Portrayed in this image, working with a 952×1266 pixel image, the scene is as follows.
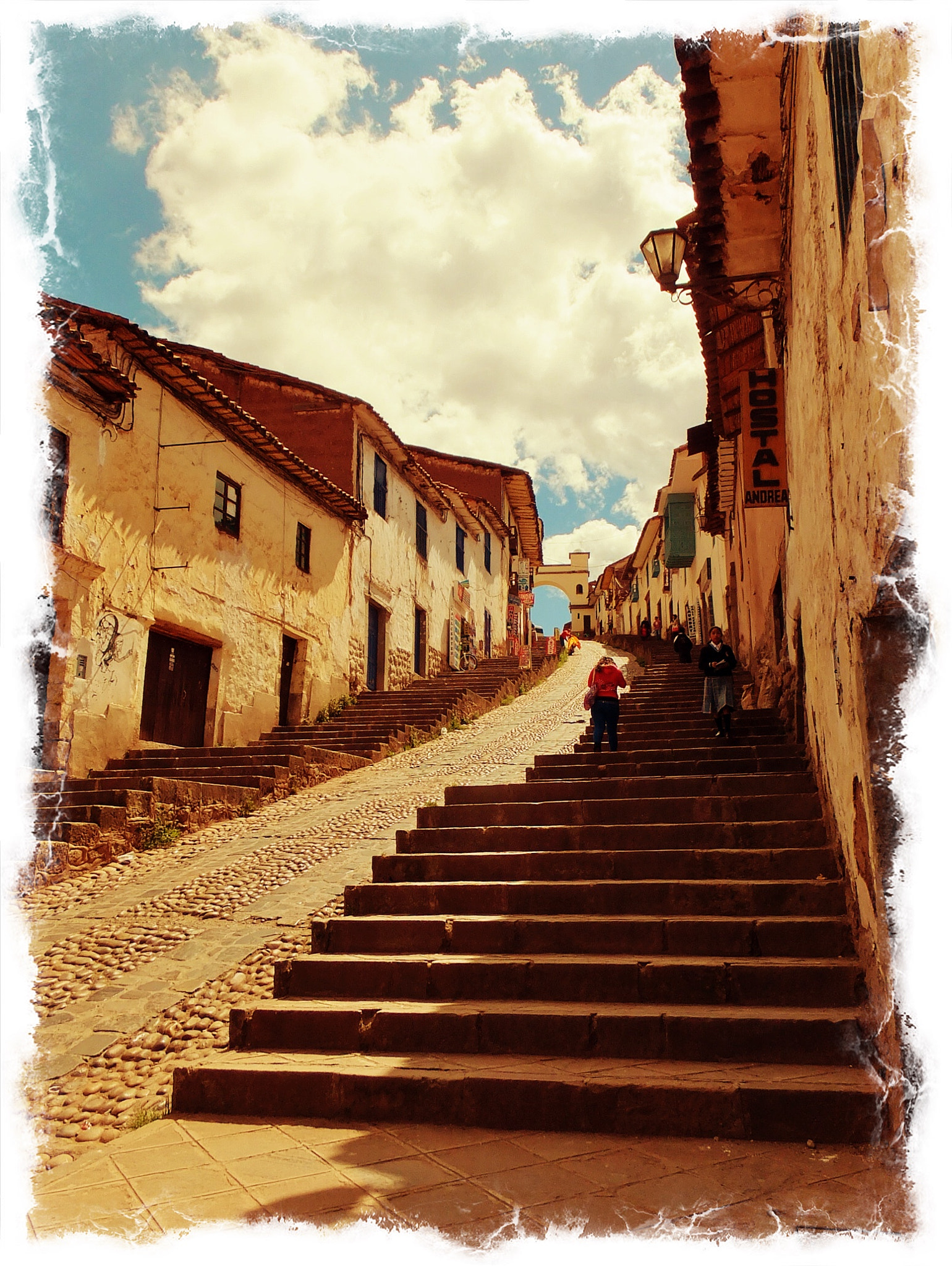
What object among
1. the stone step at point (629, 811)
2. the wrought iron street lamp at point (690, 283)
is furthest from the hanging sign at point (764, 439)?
the stone step at point (629, 811)

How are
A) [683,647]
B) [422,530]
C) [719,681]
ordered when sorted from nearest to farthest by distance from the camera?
[719,681], [683,647], [422,530]

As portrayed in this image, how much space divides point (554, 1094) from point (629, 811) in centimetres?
310

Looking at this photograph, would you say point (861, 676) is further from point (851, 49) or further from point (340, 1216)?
point (340, 1216)

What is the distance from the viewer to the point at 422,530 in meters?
23.3

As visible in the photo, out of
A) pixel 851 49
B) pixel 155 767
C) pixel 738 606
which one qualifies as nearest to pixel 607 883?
pixel 851 49

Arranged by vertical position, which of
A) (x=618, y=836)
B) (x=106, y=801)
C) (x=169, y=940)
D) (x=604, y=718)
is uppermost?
(x=604, y=718)

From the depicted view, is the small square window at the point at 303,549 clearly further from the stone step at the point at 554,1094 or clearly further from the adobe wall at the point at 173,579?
the stone step at the point at 554,1094

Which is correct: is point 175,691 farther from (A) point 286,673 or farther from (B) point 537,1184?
(B) point 537,1184

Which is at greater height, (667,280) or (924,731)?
(667,280)

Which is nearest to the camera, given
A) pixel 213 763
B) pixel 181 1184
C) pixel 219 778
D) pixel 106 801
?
pixel 181 1184

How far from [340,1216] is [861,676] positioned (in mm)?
2561

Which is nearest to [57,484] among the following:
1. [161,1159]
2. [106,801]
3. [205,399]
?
[205,399]

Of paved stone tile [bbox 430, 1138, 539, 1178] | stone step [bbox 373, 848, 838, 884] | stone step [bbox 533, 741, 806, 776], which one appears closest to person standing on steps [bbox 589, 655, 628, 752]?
stone step [bbox 533, 741, 806, 776]

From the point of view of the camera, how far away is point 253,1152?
11.0 ft
